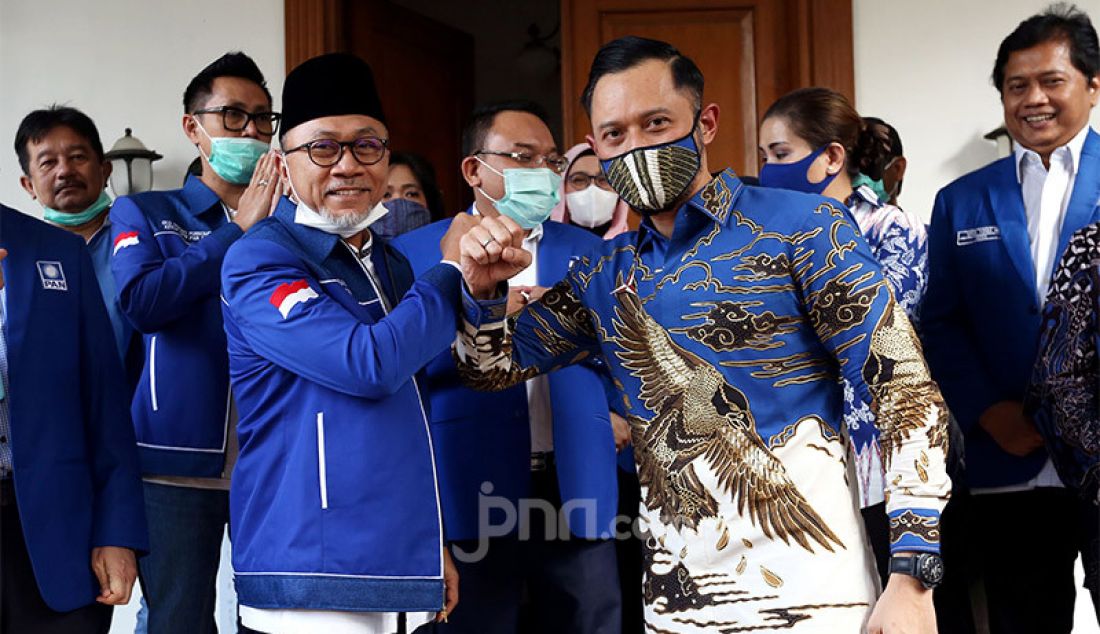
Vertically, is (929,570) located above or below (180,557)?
above

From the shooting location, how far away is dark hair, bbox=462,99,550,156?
292cm

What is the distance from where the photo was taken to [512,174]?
2838 millimetres

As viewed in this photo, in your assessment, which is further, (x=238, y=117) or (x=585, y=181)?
(x=585, y=181)

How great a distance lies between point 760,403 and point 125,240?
1489mm

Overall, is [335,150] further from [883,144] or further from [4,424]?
[883,144]

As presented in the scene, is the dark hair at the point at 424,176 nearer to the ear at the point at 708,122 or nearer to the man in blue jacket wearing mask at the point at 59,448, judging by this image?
the man in blue jacket wearing mask at the point at 59,448

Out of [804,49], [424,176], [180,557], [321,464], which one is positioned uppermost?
[804,49]

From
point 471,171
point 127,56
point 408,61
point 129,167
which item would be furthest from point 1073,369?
point 408,61

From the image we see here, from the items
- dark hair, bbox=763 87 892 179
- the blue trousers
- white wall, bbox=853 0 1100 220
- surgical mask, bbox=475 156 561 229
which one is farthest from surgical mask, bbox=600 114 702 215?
white wall, bbox=853 0 1100 220

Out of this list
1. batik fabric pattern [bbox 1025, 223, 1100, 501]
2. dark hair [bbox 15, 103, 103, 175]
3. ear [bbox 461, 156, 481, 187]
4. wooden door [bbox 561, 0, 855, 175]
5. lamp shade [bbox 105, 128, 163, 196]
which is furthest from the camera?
wooden door [bbox 561, 0, 855, 175]

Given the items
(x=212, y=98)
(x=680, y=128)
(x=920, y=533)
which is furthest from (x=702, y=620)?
(x=212, y=98)

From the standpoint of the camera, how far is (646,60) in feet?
6.56

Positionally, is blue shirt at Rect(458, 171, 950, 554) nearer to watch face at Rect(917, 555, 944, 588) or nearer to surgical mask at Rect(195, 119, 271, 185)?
watch face at Rect(917, 555, 944, 588)

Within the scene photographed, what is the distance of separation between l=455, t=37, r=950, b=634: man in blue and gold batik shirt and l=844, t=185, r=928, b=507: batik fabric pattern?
80cm
